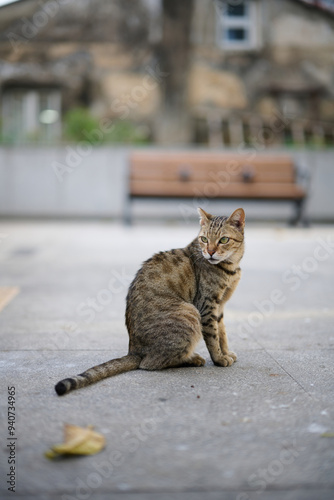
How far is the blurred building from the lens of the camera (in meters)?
17.8

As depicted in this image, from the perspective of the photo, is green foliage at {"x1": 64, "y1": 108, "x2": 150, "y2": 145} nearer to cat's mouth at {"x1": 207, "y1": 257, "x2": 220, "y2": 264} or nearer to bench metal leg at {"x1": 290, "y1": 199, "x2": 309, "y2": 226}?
bench metal leg at {"x1": 290, "y1": 199, "x2": 309, "y2": 226}

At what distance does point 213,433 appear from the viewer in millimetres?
2408

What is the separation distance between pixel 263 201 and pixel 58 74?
10.2 meters

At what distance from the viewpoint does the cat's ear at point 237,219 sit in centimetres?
358

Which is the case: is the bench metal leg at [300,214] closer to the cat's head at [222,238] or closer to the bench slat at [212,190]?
the bench slat at [212,190]

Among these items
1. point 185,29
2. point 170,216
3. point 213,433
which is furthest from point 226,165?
point 213,433

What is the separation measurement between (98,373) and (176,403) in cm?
48

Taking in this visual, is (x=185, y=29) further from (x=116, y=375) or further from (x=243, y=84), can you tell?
(x=116, y=375)

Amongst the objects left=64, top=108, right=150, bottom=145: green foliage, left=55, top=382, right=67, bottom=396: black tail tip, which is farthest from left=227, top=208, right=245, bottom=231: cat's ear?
left=64, top=108, right=150, bottom=145: green foliage

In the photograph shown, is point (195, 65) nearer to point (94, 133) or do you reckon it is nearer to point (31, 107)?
point (31, 107)

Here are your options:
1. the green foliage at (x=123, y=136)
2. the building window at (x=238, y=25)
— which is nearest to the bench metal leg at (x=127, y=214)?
the green foliage at (x=123, y=136)

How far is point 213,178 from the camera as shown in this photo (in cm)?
1053

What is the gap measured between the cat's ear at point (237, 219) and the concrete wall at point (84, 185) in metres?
7.63

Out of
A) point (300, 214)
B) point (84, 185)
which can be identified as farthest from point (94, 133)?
point (300, 214)
